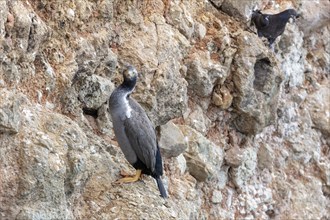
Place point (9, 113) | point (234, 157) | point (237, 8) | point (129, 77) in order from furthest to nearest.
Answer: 1. point (237, 8)
2. point (234, 157)
3. point (129, 77)
4. point (9, 113)

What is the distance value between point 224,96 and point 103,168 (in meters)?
3.32

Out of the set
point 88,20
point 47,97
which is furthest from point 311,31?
point 47,97

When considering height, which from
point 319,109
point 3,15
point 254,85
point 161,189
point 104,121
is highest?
point 3,15

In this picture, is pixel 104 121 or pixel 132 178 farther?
pixel 104 121

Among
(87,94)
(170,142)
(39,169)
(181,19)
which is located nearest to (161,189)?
(87,94)

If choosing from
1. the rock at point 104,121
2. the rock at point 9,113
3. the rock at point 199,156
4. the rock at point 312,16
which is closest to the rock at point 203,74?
the rock at point 199,156

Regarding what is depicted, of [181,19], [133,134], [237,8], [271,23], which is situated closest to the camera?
[133,134]

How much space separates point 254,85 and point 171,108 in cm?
212

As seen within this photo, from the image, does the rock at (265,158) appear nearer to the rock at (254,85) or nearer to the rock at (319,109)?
the rock at (254,85)

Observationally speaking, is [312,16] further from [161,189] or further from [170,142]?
[161,189]

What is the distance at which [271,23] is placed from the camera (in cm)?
1177

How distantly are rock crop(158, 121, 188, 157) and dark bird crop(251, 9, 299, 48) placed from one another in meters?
2.84

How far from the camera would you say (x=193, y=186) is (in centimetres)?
991

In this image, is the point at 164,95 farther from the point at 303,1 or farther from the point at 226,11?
the point at 303,1
